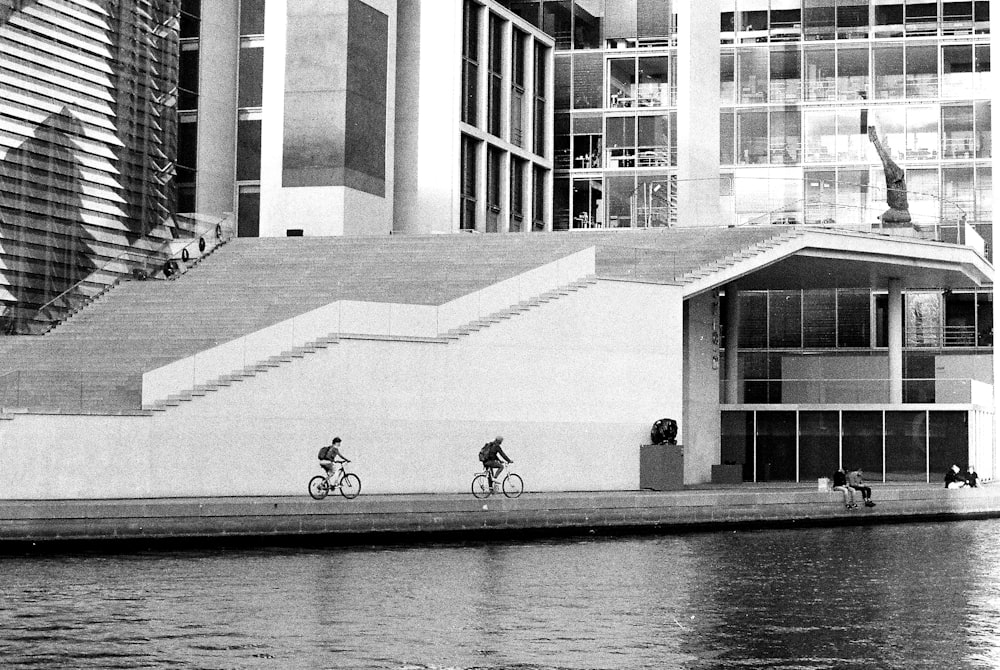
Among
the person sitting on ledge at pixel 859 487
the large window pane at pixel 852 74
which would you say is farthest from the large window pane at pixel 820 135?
the person sitting on ledge at pixel 859 487

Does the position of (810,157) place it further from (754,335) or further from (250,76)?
(250,76)

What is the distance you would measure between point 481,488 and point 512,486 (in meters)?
1.39

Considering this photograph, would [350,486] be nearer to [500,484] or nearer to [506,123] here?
[500,484]

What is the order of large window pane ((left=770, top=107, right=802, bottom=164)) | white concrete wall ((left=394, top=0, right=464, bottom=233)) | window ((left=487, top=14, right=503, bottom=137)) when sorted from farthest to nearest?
large window pane ((left=770, top=107, right=802, bottom=164)) → window ((left=487, top=14, right=503, bottom=137)) → white concrete wall ((left=394, top=0, right=464, bottom=233))

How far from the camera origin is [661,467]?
3266cm

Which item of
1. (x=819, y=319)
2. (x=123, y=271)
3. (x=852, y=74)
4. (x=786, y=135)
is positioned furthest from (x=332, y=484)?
(x=852, y=74)

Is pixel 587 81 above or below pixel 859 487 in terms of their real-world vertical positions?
above

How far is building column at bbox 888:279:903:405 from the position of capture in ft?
125

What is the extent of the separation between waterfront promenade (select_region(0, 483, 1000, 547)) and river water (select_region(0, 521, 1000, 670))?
1152mm

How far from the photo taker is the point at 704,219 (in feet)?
130

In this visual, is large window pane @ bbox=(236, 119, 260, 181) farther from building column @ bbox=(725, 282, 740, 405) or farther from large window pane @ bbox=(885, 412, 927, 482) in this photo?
large window pane @ bbox=(885, 412, 927, 482)

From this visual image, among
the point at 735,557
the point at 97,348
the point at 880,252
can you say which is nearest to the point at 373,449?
the point at 97,348

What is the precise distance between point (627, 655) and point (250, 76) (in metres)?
37.4

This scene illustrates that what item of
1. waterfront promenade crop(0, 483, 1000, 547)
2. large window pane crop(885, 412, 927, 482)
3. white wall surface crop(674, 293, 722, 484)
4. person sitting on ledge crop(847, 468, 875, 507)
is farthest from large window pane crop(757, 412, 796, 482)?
person sitting on ledge crop(847, 468, 875, 507)
